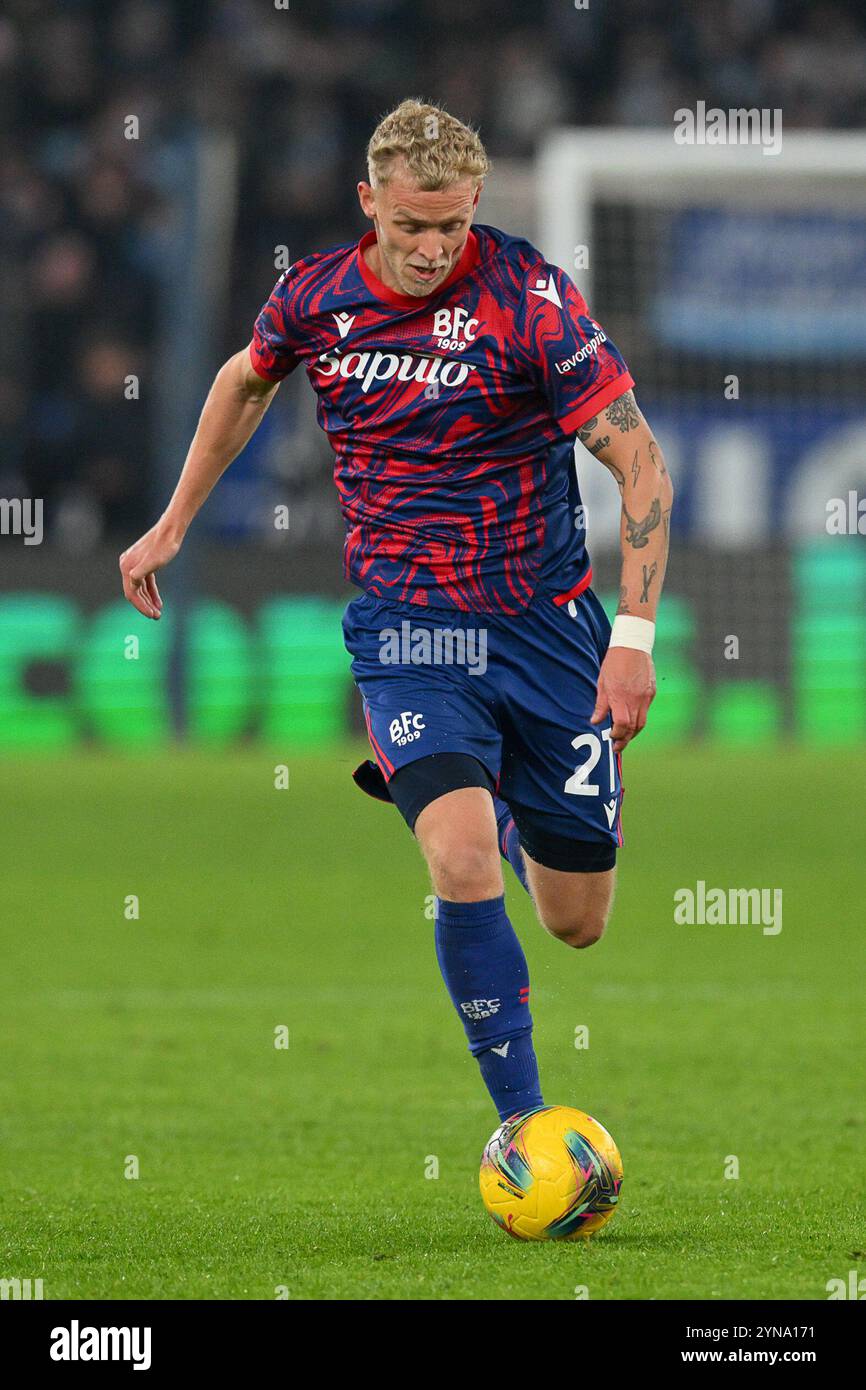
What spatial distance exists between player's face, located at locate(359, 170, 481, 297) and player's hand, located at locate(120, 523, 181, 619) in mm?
918

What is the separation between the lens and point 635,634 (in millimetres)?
4746

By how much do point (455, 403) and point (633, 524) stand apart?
19.2 inches

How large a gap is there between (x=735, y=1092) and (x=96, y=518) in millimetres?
12094

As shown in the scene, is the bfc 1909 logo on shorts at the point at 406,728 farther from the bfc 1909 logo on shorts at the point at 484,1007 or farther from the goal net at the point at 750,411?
the goal net at the point at 750,411

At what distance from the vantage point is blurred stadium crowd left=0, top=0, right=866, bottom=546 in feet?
60.6

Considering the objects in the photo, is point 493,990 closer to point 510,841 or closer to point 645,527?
point 510,841

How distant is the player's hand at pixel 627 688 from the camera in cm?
470

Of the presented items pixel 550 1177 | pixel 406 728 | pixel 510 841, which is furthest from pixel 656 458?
pixel 550 1177

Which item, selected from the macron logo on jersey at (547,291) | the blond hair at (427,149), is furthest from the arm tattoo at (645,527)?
the blond hair at (427,149)

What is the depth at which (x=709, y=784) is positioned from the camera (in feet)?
47.5

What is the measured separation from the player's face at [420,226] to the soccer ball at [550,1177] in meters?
1.79

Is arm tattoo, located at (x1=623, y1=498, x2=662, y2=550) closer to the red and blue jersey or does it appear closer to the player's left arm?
the player's left arm

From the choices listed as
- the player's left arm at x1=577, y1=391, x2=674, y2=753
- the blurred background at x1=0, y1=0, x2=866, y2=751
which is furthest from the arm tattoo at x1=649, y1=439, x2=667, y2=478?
the blurred background at x1=0, y1=0, x2=866, y2=751
